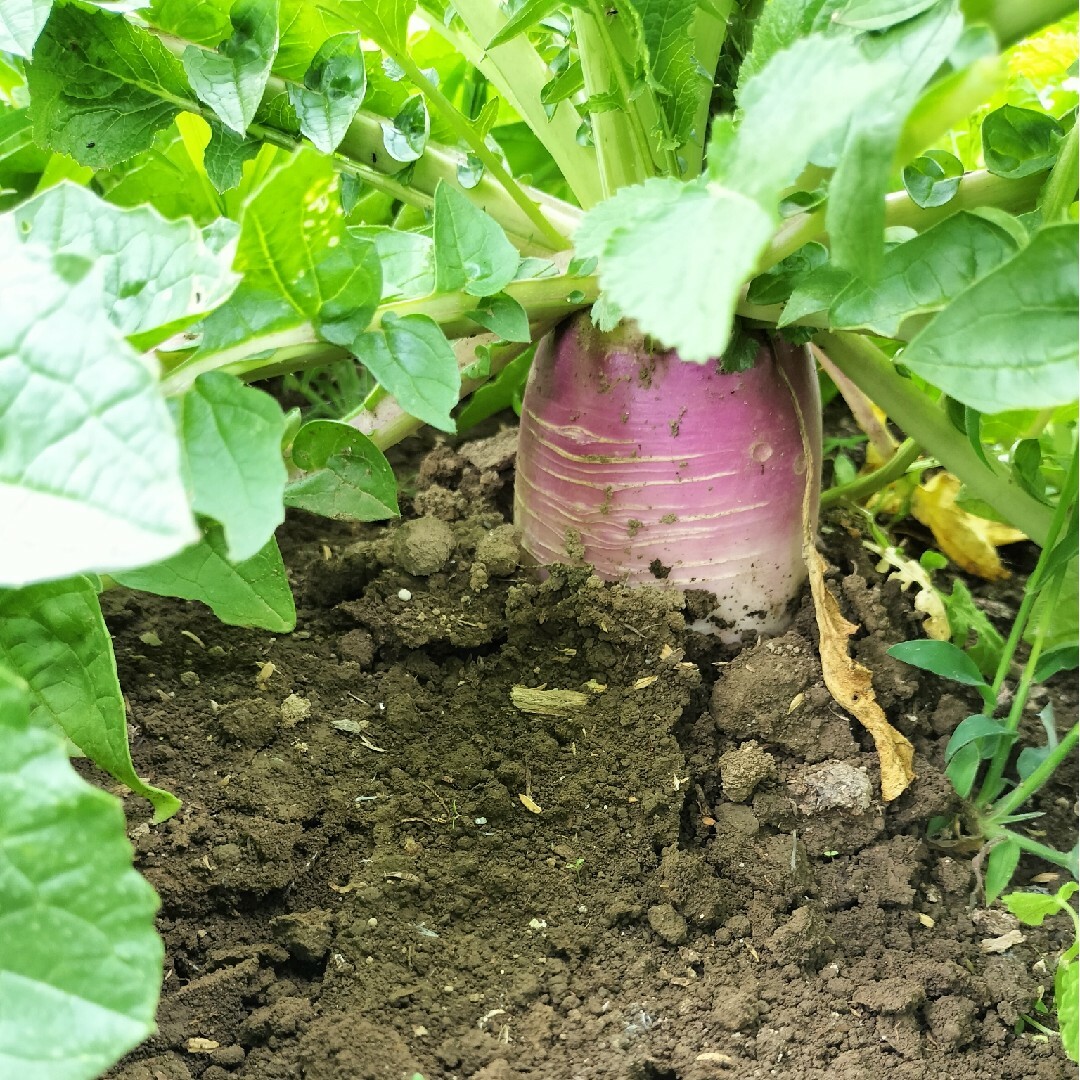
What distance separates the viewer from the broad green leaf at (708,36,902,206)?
18.9 inches

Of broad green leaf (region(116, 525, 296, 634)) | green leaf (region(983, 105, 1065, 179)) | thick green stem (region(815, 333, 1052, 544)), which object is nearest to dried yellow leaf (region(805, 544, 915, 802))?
thick green stem (region(815, 333, 1052, 544))

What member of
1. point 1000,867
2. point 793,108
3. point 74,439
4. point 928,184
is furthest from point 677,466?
point 74,439

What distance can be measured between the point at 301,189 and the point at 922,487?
1042 mm

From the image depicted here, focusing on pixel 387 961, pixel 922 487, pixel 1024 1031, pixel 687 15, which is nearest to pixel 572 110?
pixel 687 15

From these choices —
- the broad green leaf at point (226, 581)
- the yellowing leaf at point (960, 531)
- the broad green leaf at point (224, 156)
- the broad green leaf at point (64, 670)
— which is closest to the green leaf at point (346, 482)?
the broad green leaf at point (226, 581)

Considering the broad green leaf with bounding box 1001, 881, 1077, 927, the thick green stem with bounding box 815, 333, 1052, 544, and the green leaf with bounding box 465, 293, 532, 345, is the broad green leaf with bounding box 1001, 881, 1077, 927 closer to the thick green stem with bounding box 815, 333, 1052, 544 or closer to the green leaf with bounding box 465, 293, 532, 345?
the thick green stem with bounding box 815, 333, 1052, 544

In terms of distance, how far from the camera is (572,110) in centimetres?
110

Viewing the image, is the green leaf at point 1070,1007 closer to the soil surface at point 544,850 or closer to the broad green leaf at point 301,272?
the soil surface at point 544,850

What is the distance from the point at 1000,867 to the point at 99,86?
103 centimetres

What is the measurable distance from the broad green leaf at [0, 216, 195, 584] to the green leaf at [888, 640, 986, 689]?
0.72m

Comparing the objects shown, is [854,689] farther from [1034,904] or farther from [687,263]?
[687,263]

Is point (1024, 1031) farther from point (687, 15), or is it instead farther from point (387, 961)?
point (687, 15)

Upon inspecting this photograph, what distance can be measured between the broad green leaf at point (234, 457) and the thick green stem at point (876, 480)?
2.81ft

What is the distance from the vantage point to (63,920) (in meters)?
0.50
